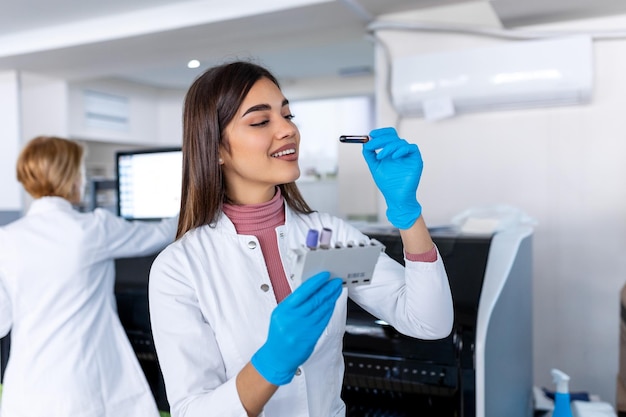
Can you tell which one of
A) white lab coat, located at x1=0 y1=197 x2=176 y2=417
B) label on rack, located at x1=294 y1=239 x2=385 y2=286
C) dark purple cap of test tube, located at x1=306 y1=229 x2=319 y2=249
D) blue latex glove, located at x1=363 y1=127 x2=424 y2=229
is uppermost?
blue latex glove, located at x1=363 y1=127 x2=424 y2=229

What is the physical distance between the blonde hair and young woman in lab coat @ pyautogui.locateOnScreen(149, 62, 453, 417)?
2.93 ft

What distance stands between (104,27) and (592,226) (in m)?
2.22

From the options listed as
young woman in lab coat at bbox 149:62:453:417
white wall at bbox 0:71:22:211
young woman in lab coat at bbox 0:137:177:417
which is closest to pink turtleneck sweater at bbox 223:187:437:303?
young woman in lab coat at bbox 149:62:453:417

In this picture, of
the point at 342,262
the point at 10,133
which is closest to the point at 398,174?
the point at 342,262

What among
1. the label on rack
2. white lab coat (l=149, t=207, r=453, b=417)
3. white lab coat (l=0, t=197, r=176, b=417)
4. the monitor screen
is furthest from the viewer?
the monitor screen

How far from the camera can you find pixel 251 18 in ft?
7.45

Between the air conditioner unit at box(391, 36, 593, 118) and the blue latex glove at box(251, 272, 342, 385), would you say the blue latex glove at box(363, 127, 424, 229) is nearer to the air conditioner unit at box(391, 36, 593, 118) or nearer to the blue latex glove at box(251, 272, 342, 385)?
the blue latex glove at box(251, 272, 342, 385)

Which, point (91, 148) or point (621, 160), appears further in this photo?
point (91, 148)

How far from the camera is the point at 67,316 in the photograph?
162 cm

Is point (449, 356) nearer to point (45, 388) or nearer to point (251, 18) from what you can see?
point (45, 388)

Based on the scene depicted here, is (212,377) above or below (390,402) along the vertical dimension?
above

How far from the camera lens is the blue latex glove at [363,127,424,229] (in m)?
0.86

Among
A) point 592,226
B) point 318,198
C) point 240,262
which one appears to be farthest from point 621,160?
point 240,262

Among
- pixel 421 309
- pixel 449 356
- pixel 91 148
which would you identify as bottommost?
pixel 449 356
